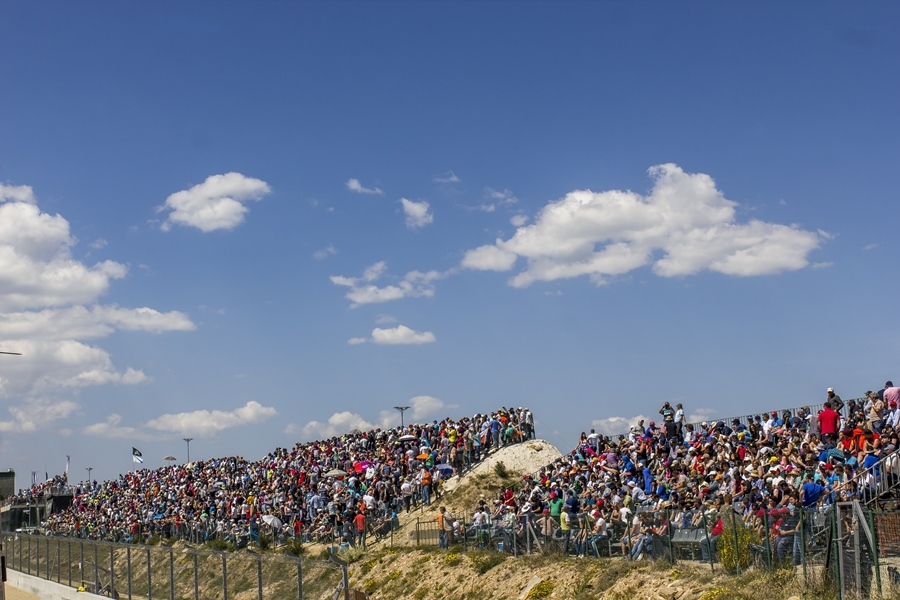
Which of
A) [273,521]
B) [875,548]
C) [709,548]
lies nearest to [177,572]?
[273,521]

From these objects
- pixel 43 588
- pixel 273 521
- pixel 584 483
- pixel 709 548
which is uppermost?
pixel 584 483

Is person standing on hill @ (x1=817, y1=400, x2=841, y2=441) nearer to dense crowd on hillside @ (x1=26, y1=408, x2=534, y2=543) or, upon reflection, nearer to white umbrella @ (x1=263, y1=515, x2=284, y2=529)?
dense crowd on hillside @ (x1=26, y1=408, x2=534, y2=543)

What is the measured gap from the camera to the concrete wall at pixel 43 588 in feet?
103

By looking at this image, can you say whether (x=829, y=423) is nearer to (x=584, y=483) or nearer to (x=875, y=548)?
(x=584, y=483)

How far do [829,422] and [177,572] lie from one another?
60.2ft

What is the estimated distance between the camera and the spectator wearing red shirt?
2158 cm

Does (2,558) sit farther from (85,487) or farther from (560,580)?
(85,487)

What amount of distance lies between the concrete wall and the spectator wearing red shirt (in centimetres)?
2082

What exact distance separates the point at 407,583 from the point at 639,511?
310 inches

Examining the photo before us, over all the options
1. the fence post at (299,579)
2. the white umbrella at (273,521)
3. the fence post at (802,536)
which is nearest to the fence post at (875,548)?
the fence post at (802,536)

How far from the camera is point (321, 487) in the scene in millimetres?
36250

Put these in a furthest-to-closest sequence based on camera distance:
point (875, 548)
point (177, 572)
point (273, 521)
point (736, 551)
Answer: point (273, 521) < point (177, 572) < point (736, 551) < point (875, 548)


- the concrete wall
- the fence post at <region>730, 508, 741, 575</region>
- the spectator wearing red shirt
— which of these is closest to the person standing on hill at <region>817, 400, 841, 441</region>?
the spectator wearing red shirt

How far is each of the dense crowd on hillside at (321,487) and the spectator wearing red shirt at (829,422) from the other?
14291 millimetres
